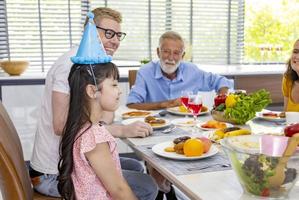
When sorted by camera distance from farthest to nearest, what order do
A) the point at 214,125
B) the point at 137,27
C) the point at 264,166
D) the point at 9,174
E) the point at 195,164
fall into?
the point at 137,27
the point at 214,125
the point at 195,164
the point at 9,174
the point at 264,166

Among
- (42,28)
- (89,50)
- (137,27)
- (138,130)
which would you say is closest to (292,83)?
(138,130)

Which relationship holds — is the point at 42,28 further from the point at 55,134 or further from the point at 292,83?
the point at 292,83

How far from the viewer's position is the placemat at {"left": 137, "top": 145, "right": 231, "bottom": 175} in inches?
51.1

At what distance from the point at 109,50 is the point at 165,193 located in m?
0.97

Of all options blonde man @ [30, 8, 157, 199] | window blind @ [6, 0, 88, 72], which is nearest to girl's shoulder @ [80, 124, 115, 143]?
blonde man @ [30, 8, 157, 199]

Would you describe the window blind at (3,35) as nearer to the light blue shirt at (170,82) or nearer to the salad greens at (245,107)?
the light blue shirt at (170,82)

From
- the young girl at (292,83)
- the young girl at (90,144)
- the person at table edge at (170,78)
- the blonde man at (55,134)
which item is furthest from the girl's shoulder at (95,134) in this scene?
the young girl at (292,83)

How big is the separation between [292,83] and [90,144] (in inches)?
66.3

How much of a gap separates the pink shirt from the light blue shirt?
143 centimetres

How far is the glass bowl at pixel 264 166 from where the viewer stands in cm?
101

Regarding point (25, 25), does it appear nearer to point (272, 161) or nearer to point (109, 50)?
point (109, 50)

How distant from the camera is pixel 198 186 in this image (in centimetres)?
115

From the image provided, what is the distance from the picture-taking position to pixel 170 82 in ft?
9.52

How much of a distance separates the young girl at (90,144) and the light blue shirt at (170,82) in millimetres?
1332
